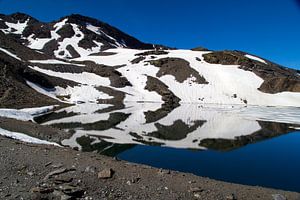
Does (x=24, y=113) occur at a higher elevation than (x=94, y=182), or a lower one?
higher

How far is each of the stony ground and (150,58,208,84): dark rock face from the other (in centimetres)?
7413

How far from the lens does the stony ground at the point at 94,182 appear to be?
11.2 meters

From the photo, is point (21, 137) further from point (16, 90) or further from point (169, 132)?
point (16, 90)

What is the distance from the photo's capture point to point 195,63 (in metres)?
99.1

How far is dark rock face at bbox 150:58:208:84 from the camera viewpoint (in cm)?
8909

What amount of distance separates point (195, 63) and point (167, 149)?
7672 centimetres

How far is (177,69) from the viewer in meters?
93.8

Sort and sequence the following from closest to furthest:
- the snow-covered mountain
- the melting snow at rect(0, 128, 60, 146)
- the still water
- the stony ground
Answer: the stony ground
the still water
the melting snow at rect(0, 128, 60, 146)
the snow-covered mountain

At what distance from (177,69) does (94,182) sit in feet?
272

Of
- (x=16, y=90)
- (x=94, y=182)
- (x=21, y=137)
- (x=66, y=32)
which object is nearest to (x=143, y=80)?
(x=16, y=90)

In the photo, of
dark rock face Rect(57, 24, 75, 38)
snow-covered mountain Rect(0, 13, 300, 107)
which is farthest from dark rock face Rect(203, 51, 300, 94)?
dark rock face Rect(57, 24, 75, 38)

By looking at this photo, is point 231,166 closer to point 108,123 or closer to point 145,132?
point 145,132

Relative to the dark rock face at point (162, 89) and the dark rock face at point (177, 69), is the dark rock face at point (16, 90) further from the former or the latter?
the dark rock face at point (177, 69)

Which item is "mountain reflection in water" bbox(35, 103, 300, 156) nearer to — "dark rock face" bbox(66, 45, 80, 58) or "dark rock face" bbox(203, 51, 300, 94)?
"dark rock face" bbox(203, 51, 300, 94)
